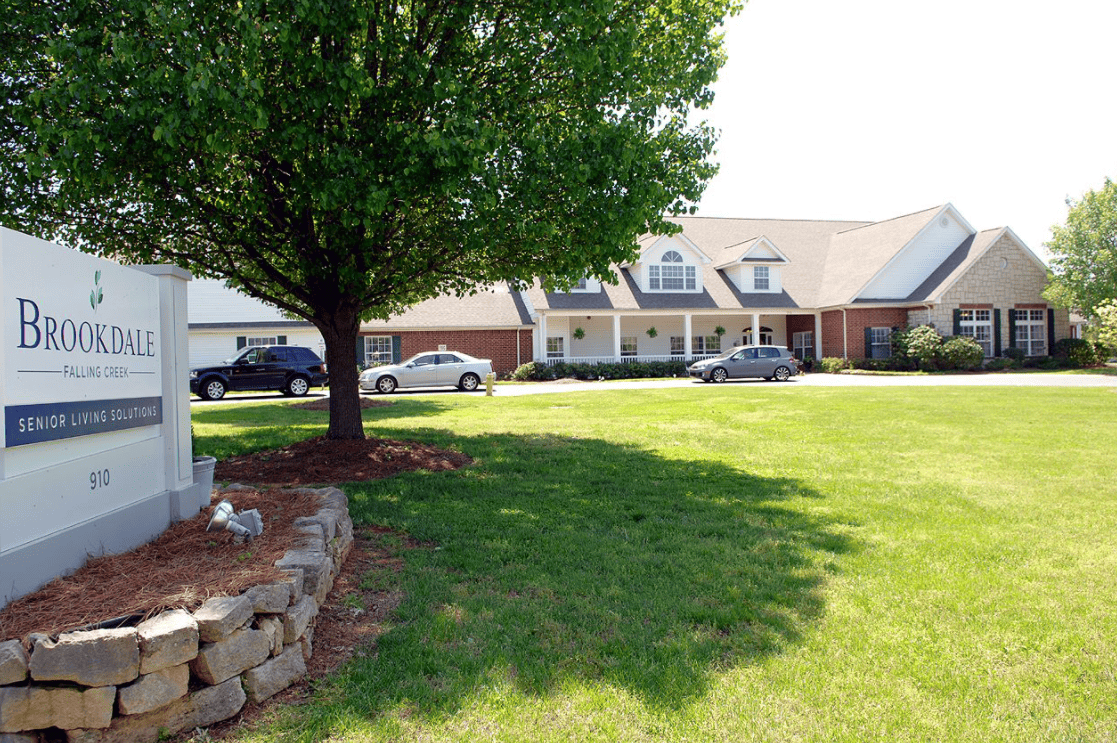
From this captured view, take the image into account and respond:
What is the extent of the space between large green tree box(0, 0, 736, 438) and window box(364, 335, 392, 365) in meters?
21.9

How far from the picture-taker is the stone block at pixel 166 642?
10.4 feet

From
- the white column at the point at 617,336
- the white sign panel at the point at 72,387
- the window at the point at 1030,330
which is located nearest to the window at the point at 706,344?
the white column at the point at 617,336

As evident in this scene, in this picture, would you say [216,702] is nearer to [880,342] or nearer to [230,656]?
[230,656]

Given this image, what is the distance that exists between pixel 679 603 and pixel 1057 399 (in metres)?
17.2

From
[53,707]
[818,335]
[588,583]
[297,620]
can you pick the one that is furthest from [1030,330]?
[53,707]

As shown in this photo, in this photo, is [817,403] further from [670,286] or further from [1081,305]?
[1081,305]

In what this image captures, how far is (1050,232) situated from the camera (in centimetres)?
3600

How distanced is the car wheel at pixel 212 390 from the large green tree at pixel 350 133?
15.3 meters

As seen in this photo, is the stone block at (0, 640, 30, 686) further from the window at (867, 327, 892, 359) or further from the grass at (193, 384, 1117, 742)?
the window at (867, 327, 892, 359)

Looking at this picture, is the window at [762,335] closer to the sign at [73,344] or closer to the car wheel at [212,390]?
the car wheel at [212,390]

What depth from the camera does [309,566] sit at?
13.8 feet

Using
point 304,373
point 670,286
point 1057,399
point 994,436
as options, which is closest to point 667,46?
point 994,436

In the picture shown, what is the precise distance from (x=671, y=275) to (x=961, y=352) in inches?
507

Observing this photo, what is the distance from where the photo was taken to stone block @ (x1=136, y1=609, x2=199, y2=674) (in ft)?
10.4
